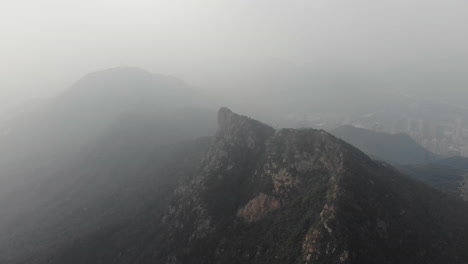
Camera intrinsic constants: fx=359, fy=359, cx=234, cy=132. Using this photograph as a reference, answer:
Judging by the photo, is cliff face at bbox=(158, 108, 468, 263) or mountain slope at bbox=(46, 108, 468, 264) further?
mountain slope at bbox=(46, 108, 468, 264)

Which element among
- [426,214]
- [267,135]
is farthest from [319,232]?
[267,135]

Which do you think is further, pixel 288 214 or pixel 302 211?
pixel 288 214

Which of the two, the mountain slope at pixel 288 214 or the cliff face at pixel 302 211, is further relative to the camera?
the mountain slope at pixel 288 214

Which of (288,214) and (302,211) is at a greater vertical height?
(302,211)

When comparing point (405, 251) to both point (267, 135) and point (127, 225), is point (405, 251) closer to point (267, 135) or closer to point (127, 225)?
point (267, 135)
